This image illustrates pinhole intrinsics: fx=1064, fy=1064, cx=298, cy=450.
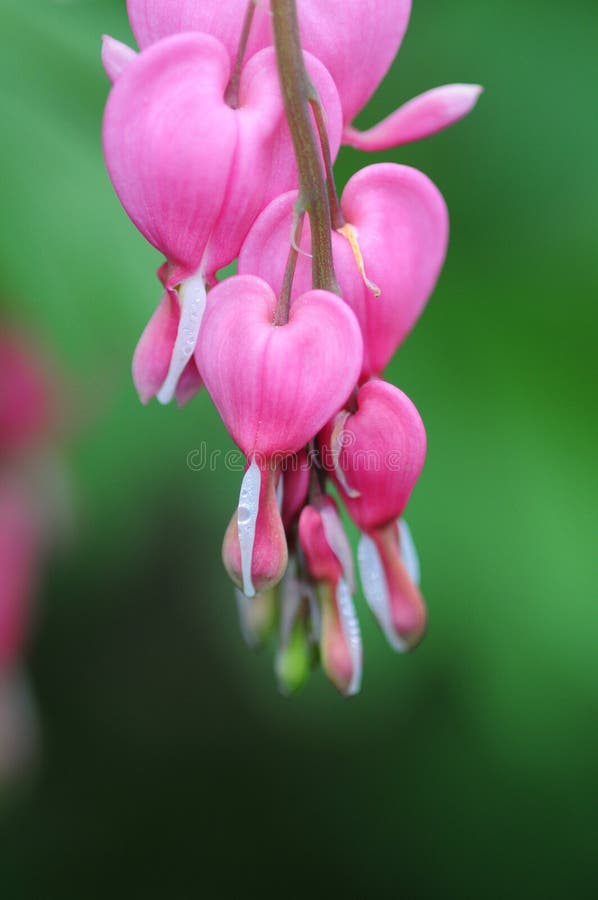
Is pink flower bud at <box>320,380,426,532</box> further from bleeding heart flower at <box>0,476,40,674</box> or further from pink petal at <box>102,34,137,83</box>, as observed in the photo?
bleeding heart flower at <box>0,476,40,674</box>

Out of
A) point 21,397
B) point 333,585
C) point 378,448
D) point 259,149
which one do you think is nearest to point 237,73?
point 259,149

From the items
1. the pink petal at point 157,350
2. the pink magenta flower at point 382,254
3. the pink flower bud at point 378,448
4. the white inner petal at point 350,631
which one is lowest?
the white inner petal at point 350,631

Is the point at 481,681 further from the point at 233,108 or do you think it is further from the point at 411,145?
the point at 233,108

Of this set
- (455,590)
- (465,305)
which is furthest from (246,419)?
(465,305)

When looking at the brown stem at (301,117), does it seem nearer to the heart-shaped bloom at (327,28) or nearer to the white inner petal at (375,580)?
the heart-shaped bloom at (327,28)

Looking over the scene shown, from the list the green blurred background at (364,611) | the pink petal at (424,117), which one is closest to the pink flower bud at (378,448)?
the pink petal at (424,117)

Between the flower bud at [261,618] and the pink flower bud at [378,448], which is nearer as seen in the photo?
the pink flower bud at [378,448]

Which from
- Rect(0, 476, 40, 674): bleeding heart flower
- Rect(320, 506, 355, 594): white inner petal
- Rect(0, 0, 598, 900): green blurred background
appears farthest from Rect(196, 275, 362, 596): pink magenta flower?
Rect(0, 476, 40, 674): bleeding heart flower
